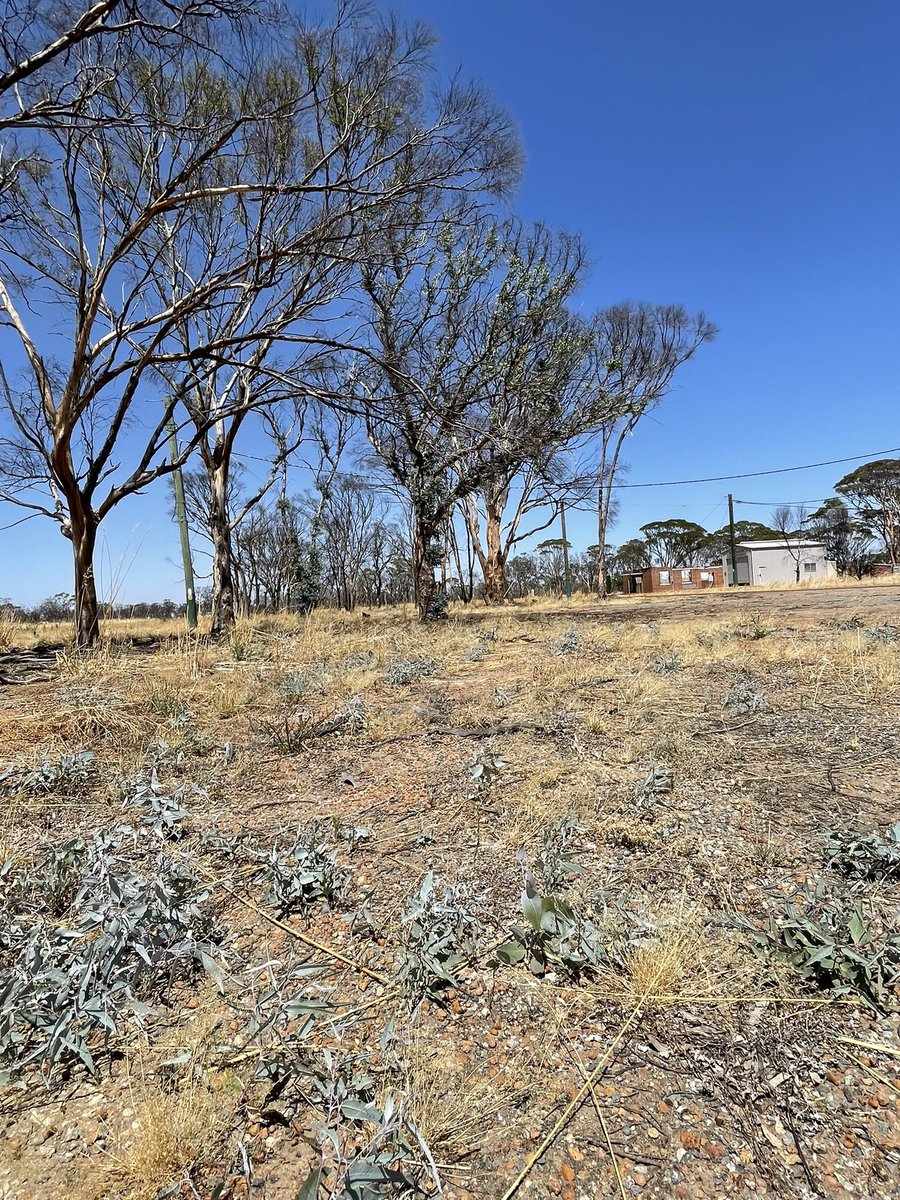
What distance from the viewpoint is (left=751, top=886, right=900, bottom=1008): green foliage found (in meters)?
1.26

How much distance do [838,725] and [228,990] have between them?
126 inches

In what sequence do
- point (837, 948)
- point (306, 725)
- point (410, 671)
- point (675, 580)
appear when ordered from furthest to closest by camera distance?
1. point (675, 580)
2. point (410, 671)
3. point (306, 725)
4. point (837, 948)

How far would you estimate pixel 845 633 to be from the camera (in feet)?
19.8

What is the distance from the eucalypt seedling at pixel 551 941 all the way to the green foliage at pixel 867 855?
814 mm

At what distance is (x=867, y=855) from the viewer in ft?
5.55

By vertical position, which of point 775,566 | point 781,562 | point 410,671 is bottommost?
point 410,671

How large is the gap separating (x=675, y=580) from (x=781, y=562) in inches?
384

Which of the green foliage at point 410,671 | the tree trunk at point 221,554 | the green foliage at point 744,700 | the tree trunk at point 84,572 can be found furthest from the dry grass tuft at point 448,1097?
the tree trunk at point 221,554

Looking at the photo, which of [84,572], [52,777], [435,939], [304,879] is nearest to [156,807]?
[304,879]

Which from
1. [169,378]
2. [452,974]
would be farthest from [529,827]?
[169,378]

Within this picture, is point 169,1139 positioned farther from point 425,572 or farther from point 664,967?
point 425,572

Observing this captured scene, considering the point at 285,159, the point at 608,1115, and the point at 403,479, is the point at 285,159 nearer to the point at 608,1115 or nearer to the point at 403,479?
the point at 403,479

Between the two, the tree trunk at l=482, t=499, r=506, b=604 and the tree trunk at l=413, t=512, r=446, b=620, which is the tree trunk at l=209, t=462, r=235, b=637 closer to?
the tree trunk at l=413, t=512, r=446, b=620

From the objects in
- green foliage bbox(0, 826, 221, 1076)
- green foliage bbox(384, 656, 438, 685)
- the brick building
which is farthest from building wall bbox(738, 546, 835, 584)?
green foliage bbox(0, 826, 221, 1076)
